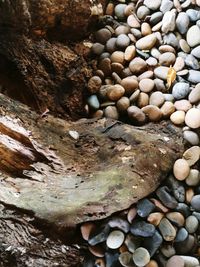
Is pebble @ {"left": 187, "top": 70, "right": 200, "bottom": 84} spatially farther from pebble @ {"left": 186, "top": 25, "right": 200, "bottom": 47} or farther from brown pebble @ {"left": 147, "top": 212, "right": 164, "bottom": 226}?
brown pebble @ {"left": 147, "top": 212, "right": 164, "bottom": 226}

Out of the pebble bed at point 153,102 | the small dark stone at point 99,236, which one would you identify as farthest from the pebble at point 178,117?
the small dark stone at point 99,236

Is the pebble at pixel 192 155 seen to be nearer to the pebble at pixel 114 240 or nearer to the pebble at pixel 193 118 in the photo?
the pebble at pixel 193 118

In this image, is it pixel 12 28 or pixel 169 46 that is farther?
pixel 169 46

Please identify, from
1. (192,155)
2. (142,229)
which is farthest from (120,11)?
(142,229)

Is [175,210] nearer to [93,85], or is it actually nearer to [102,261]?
[102,261]

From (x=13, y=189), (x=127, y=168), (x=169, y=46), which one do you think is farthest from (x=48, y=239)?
(x=169, y=46)

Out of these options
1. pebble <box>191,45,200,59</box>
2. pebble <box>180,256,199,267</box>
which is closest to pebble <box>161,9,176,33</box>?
pebble <box>191,45,200,59</box>
